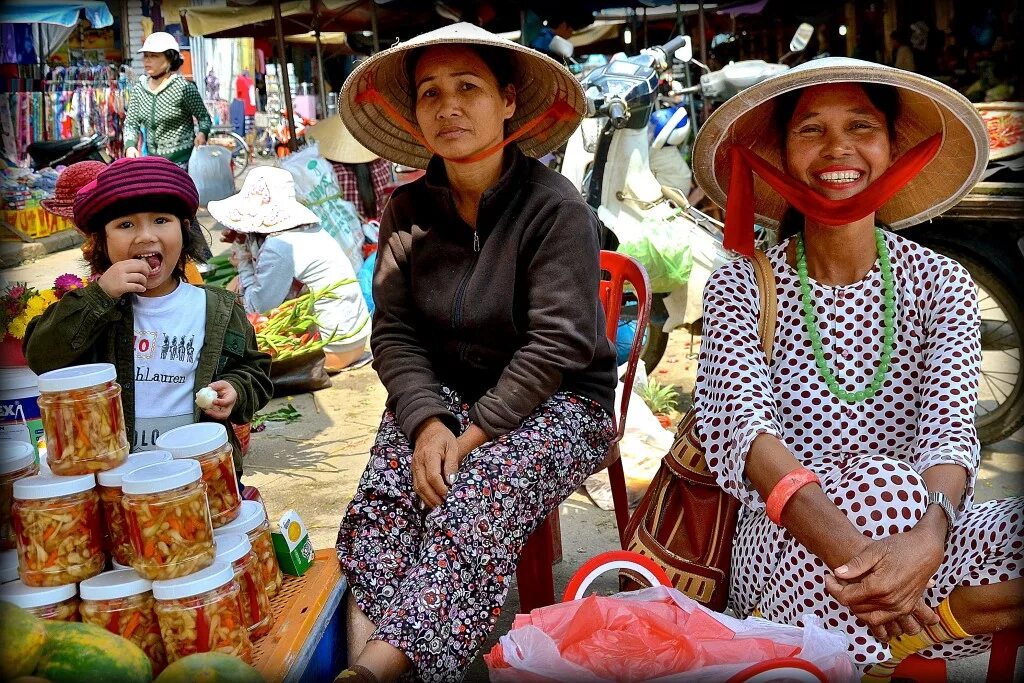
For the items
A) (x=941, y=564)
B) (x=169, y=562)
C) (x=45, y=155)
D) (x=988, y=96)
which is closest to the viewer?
(x=169, y=562)

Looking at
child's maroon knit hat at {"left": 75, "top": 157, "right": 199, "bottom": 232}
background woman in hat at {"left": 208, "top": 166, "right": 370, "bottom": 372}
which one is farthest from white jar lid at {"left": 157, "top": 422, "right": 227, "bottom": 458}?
background woman in hat at {"left": 208, "top": 166, "right": 370, "bottom": 372}

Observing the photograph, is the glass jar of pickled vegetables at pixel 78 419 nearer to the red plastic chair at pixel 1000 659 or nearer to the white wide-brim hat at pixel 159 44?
the red plastic chair at pixel 1000 659

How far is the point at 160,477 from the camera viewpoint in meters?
1.52

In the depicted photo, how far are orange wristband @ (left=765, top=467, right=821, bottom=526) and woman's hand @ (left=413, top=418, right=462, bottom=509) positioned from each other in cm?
69

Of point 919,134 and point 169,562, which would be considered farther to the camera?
point 919,134

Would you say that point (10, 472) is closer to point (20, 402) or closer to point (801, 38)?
point (20, 402)

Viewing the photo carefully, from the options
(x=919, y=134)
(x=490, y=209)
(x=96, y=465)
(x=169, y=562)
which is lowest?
(x=169, y=562)

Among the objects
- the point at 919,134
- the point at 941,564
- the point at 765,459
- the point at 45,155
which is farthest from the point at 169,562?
the point at 45,155

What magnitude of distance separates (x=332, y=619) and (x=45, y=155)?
36.1ft

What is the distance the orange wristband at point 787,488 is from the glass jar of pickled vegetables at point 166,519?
3.44 ft

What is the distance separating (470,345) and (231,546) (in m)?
0.80

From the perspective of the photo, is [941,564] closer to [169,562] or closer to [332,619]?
[332,619]

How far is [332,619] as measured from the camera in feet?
6.30

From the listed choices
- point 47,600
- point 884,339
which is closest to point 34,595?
point 47,600
